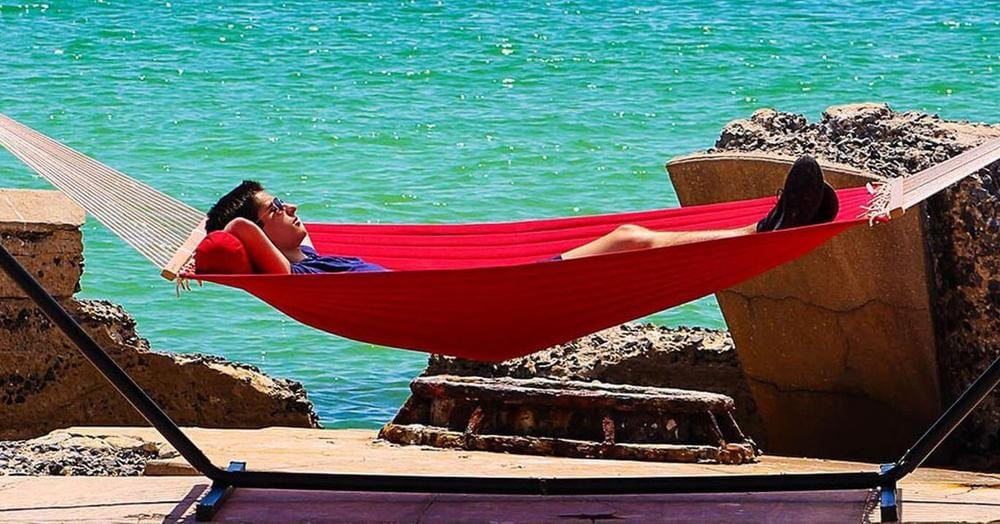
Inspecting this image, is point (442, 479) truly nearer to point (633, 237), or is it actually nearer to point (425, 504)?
point (425, 504)

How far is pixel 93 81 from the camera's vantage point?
11.3 m

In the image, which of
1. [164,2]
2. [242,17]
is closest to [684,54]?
[242,17]

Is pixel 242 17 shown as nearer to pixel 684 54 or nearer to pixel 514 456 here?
pixel 684 54

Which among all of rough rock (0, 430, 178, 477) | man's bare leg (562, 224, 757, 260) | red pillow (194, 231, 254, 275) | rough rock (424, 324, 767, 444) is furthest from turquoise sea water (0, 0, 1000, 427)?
red pillow (194, 231, 254, 275)

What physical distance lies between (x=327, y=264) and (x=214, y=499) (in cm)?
71

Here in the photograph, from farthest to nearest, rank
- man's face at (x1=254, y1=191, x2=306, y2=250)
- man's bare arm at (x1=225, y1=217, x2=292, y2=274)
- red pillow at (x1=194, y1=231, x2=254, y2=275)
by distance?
man's face at (x1=254, y1=191, x2=306, y2=250), man's bare arm at (x1=225, y1=217, x2=292, y2=274), red pillow at (x1=194, y1=231, x2=254, y2=275)

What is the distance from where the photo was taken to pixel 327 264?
3229 mm

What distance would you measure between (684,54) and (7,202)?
Answer: 846 cm

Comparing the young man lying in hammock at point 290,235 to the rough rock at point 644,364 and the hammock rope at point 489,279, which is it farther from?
the rough rock at point 644,364

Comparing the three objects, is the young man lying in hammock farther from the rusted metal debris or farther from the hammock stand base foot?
the hammock stand base foot

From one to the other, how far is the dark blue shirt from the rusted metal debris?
12.2 inches

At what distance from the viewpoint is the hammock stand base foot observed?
2.58 m

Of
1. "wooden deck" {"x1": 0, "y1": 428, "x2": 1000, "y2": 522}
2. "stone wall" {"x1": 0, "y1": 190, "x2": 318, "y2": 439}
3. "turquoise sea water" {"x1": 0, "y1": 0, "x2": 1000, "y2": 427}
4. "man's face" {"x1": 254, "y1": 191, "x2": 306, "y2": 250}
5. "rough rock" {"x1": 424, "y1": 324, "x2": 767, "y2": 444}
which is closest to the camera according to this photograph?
"wooden deck" {"x1": 0, "y1": 428, "x2": 1000, "y2": 522}

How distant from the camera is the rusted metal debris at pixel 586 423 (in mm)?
3213
